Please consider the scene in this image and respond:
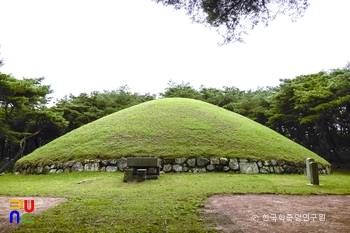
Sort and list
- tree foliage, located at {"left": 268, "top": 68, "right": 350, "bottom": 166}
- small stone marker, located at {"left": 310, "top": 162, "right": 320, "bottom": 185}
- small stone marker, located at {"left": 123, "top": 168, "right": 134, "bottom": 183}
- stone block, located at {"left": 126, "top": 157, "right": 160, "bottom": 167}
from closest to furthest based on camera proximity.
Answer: small stone marker, located at {"left": 310, "top": 162, "right": 320, "bottom": 185} → small stone marker, located at {"left": 123, "top": 168, "right": 134, "bottom": 183} → stone block, located at {"left": 126, "top": 157, "right": 160, "bottom": 167} → tree foliage, located at {"left": 268, "top": 68, "right": 350, "bottom": 166}

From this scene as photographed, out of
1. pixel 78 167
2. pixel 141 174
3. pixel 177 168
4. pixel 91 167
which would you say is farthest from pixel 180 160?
pixel 78 167


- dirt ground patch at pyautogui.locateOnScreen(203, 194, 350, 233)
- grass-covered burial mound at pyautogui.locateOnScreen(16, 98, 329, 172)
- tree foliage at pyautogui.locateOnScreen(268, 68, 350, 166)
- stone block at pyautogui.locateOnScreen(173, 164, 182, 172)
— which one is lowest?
dirt ground patch at pyautogui.locateOnScreen(203, 194, 350, 233)

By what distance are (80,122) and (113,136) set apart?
14972 millimetres

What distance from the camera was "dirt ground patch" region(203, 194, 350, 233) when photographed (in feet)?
11.4

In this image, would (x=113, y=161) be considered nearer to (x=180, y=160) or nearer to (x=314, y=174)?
(x=180, y=160)

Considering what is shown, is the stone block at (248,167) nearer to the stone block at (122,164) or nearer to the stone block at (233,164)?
the stone block at (233,164)

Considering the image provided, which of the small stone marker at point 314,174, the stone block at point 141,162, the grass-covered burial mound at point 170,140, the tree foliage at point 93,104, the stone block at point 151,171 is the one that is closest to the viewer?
the small stone marker at point 314,174

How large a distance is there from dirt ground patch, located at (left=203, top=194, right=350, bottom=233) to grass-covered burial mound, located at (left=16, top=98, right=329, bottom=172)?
523 centimetres

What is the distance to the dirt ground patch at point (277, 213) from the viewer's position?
3.46 metres

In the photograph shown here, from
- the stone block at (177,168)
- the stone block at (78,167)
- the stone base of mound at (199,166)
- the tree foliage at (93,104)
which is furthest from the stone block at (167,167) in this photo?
the tree foliage at (93,104)

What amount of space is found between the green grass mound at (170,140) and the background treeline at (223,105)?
525 cm

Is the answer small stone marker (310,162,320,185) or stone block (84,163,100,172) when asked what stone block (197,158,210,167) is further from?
stone block (84,163,100,172)

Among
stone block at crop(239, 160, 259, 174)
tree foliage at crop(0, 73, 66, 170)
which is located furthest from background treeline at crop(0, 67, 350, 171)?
stone block at crop(239, 160, 259, 174)

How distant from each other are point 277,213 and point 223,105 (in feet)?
82.7
